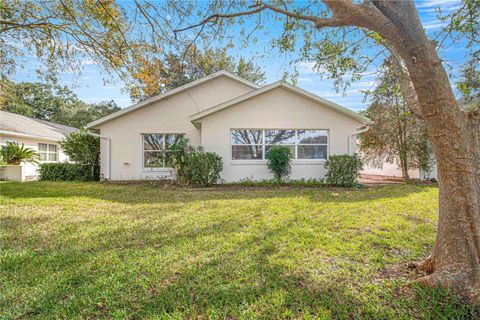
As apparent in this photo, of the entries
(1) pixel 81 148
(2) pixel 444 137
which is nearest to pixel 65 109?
(1) pixel 81 148

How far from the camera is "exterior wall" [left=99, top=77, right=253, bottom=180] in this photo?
12430 millimetres

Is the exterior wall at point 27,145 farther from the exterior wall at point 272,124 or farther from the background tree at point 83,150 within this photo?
the exterior wall at point 272,124

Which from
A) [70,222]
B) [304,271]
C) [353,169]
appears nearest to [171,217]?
[70,222]

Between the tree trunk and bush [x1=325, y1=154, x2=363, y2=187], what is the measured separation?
799cm

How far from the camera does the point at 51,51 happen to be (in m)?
7.00

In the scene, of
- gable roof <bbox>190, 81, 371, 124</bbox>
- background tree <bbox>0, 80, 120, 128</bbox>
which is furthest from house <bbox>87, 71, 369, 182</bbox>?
background tree <bbox>0, 80, 120, 128</bbox>

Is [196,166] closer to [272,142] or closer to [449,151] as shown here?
[272,142]

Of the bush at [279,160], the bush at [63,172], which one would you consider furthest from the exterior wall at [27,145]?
the bush at [279,160]

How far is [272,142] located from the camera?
11.0 meters

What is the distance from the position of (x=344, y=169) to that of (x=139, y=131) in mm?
10880

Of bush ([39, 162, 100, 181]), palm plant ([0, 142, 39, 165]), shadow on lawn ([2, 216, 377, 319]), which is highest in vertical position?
palm plant ([0, 142, 39, 165])

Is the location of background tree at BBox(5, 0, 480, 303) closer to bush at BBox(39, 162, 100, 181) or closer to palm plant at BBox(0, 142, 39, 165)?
bush at BBox(39, 162, 100, 181)

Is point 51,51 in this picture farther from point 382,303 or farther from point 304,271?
point 382,303

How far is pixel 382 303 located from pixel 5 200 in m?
10.3
